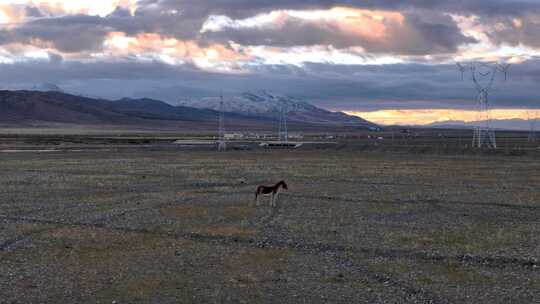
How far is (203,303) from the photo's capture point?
37.1 ft

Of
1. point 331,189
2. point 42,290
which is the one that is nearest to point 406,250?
point 42,290

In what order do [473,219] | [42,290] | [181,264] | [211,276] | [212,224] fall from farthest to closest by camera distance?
[473,219] → [212,224] → [181,264] → [211,276] → [42,290]

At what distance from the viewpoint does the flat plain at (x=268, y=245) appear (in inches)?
480

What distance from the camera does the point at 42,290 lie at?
12.1 metres

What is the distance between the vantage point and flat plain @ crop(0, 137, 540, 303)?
1218 cm

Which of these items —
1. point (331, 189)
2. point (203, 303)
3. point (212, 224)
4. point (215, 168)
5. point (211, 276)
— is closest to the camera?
point (203, 303)

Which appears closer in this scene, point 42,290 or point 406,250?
point 42,290

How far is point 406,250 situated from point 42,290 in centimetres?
820

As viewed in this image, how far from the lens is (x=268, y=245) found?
54.1 ft

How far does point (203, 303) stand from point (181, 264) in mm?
3036

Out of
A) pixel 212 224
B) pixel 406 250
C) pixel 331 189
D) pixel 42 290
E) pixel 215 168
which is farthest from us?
pixel 215 168

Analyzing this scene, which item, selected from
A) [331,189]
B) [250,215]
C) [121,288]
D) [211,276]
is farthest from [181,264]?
[331,189]

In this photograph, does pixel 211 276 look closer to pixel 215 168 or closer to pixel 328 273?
pixel 328 273

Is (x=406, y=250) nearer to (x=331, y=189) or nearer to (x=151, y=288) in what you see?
(x=151, y=288)
